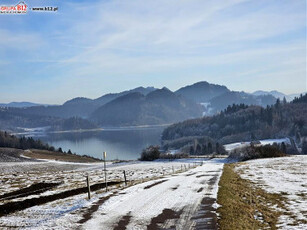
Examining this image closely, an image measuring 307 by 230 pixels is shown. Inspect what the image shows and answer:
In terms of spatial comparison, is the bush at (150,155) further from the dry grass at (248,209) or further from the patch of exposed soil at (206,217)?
the patch of exposed soil at (206,217)

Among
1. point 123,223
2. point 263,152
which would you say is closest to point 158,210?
point 123,223

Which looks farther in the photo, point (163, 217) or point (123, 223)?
point (163, 217)

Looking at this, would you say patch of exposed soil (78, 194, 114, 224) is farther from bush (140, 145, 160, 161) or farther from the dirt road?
bush (140, 145, 160, 161)

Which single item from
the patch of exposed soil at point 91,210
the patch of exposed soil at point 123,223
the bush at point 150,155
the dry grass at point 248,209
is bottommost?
the bush at point 150,155

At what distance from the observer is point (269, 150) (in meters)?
103

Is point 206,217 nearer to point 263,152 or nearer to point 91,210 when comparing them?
point 91,210

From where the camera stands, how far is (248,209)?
18.2 meters

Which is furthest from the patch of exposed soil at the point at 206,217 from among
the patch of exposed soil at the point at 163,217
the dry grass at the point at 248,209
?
the patch of exposed soil at the point at 163,217

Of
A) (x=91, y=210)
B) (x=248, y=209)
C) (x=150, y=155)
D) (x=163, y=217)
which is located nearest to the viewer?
(x=163, y=217)

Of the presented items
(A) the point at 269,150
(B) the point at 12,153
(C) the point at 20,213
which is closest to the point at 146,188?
(C) the point at 20,213

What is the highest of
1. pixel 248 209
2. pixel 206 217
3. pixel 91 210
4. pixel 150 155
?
pixel 91 210

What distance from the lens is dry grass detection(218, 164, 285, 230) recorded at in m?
15.2

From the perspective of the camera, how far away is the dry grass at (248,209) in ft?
50.0

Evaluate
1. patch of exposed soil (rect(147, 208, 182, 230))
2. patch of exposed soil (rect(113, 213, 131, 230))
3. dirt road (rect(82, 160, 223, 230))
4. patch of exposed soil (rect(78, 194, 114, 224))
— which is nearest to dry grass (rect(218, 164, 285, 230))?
dirt road (rect(82, 160, 223, 230))
